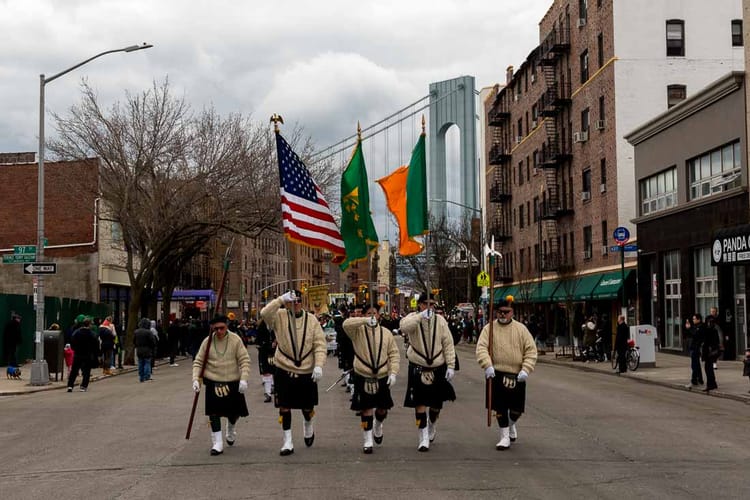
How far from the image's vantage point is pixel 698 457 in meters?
10.8

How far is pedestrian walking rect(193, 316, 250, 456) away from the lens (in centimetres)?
1100

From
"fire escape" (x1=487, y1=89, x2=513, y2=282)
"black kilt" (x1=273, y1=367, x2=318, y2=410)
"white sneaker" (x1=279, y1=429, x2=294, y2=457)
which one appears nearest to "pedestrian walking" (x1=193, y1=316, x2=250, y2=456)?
"black kilt" (x1=273, y1=367, x2=318, y2=410)

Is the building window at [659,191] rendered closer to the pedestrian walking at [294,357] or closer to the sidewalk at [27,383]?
the sidewalk at [27,383]

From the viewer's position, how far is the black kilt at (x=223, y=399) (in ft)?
36.1

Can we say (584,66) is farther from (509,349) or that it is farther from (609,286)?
(509,349)

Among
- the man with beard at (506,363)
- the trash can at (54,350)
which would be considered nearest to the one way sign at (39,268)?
the trash can at (54,350)

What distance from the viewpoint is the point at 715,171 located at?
32.2m

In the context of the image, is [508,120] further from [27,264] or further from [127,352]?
[27,264]

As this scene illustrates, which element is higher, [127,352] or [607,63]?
[607,63]

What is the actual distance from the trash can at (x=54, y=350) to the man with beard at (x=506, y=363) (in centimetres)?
1733

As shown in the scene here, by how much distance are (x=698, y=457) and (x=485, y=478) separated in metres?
3.11

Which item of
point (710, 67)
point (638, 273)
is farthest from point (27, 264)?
point (710, 67)

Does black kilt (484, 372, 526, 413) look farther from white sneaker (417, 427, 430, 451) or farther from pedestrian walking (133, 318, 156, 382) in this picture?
pedestrian walking (133, 318, 156, 382)

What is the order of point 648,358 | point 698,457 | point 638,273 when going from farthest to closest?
point 638,273, point 648,358, point 698,457
